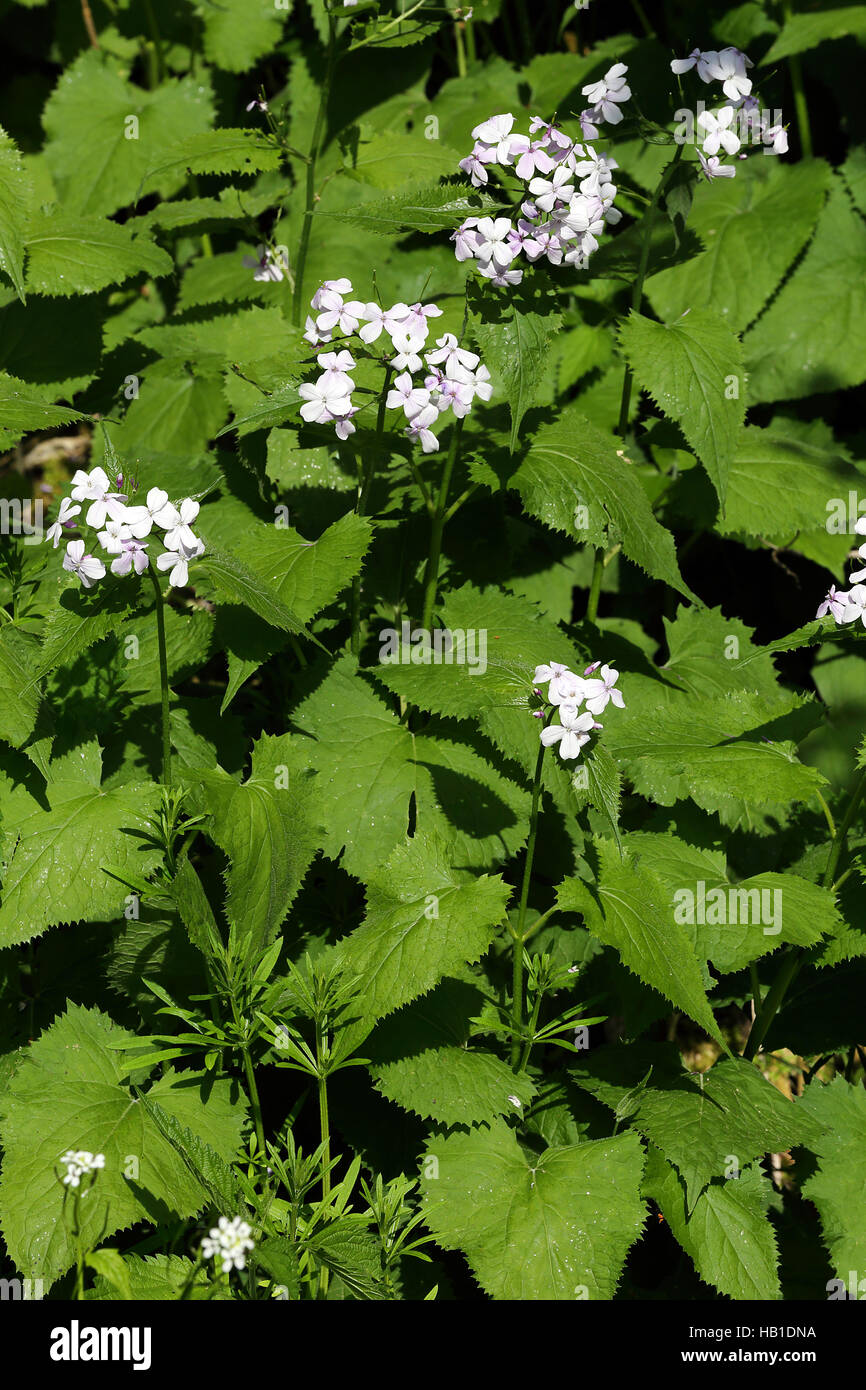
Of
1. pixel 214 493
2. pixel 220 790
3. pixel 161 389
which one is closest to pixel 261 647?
pixel 220 790

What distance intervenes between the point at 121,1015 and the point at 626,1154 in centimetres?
146

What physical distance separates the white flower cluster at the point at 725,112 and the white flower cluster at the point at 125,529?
176 centimetres

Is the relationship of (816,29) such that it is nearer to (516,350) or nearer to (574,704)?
(516,350)

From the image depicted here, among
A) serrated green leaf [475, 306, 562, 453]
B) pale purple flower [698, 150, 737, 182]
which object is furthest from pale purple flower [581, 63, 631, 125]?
serrated green leaf [475, 306, 562, 453]

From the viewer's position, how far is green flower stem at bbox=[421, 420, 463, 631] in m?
3.18

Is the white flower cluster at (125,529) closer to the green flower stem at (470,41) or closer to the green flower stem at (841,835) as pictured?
the green flower stem at (841,835)

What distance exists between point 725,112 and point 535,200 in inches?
27.8

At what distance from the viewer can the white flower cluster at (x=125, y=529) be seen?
2543mm

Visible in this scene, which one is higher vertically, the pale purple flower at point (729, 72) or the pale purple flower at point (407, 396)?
the pale purple flower at point (729, 72)

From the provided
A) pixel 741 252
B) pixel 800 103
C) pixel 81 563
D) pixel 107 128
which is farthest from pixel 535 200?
pixel 107 128

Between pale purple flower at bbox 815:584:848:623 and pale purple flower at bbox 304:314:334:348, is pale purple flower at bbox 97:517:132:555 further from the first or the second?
pale purple flower at bbox 815:584:848:623

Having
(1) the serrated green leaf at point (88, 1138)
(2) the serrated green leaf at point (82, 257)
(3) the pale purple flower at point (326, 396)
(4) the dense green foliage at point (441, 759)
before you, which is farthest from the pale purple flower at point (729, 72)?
(1) the serrated green leaf at point (88, 1138)

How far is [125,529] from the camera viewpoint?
2543mm

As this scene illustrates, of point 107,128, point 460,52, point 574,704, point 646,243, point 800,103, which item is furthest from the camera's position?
point 460,52
